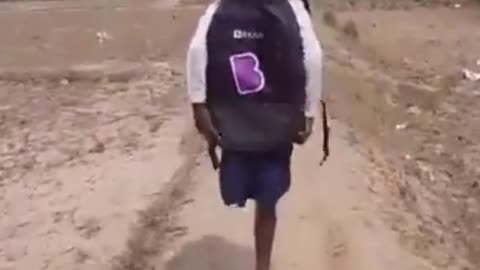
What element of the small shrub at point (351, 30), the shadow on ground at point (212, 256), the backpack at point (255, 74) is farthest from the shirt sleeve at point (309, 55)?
the small shrub at point (351, 30)

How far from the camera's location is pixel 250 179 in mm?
4074

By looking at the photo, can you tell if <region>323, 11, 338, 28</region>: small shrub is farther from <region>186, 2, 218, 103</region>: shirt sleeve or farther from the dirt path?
<region>186, 2, 218, 103</region>: shirt sleeve

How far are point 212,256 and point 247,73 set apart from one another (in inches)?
45.0

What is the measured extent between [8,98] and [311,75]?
11.2 feet

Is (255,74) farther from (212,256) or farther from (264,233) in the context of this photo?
→ (212,256)

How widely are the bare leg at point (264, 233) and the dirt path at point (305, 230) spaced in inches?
12.1

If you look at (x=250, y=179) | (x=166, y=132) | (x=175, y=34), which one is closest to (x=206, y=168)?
(x=166, y=132)

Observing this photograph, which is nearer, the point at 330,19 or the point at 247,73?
the point at 247,73

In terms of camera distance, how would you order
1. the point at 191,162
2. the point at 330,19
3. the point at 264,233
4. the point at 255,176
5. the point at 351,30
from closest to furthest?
the point at 255,176
the point at 264,233
the point at 191,162
the point at 351,30
the point at 330,19

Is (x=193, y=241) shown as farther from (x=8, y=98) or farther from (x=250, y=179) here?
(x=8, y=98)

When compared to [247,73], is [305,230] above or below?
below

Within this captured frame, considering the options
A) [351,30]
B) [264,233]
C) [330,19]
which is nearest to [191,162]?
[264,233]

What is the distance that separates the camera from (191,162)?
18.5 feet

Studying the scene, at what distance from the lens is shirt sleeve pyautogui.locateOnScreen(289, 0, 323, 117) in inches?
151
